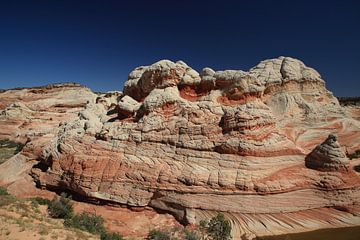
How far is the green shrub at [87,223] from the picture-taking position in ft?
40.9

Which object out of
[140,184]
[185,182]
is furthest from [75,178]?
[185,182]

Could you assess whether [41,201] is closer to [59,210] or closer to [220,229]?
[59,210]

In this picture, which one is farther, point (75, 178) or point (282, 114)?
point (282, 114)

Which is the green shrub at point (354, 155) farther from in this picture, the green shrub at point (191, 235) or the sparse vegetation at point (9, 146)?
the sparse vegetation at point (9, 146)

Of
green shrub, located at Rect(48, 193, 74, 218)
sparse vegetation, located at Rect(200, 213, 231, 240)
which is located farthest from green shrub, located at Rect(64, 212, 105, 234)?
sparse vegetation, located at Rect(200, 213, 231, 240)

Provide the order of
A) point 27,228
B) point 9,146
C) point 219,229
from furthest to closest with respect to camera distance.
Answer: point 9,146, point 219,229, point 27,228

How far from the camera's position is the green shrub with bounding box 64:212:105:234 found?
1248cm

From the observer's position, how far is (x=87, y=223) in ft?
42.4

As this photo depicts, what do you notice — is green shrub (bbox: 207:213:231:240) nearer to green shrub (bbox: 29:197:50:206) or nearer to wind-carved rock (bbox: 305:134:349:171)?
wind-carved rock (bbox: 305:134:349:171)

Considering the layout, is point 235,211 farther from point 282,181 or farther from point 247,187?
point 282,181

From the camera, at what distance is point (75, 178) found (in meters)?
16.4

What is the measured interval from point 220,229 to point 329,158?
574 centimetres

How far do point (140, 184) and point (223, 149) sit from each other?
4.35 metres

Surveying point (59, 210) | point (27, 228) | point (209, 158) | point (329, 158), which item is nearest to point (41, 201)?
point (59, 210)
